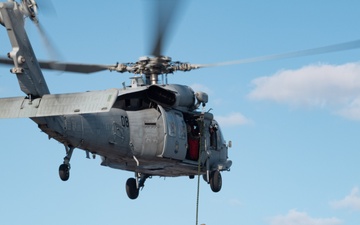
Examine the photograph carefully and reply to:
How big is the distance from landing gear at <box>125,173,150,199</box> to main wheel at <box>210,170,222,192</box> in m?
2.45

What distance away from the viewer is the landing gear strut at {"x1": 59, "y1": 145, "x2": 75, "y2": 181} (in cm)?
3109

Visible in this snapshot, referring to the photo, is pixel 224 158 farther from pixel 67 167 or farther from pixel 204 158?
pixel 67 167

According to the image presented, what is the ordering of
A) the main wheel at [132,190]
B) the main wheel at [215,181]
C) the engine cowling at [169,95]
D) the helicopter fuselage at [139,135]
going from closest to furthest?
the helicopter fuselage at [139,135]
the engine cowling at [169,95]
the main wheel at [215,181]
the main wheel at [132,190]

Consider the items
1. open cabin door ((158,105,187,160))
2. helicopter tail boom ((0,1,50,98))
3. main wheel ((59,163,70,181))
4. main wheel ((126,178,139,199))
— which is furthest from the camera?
main wheel ((126,178,139,199))

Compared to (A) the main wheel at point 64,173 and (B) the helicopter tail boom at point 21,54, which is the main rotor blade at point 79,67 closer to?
(B) the helicopter tail boom at point 21,54

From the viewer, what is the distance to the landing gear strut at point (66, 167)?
31.1 metres

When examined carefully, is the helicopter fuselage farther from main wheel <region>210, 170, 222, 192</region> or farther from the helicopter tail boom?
the helicopter tail boom

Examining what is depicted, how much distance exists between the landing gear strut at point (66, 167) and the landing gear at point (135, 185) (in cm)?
677

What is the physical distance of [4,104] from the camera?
30.1 metres

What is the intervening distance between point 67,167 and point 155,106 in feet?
16.3

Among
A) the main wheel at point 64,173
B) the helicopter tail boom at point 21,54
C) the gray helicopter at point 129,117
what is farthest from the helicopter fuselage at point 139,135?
the helicopter tail boom at point 21,54

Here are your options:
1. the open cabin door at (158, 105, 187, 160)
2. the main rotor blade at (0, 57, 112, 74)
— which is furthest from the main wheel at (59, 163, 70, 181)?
the open cabin door at (158, 105, 187, 160)

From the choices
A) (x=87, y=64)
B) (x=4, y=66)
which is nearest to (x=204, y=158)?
(x=87, y=64)

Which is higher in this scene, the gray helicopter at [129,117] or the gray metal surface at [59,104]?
the gray helicopter at [129,117]
